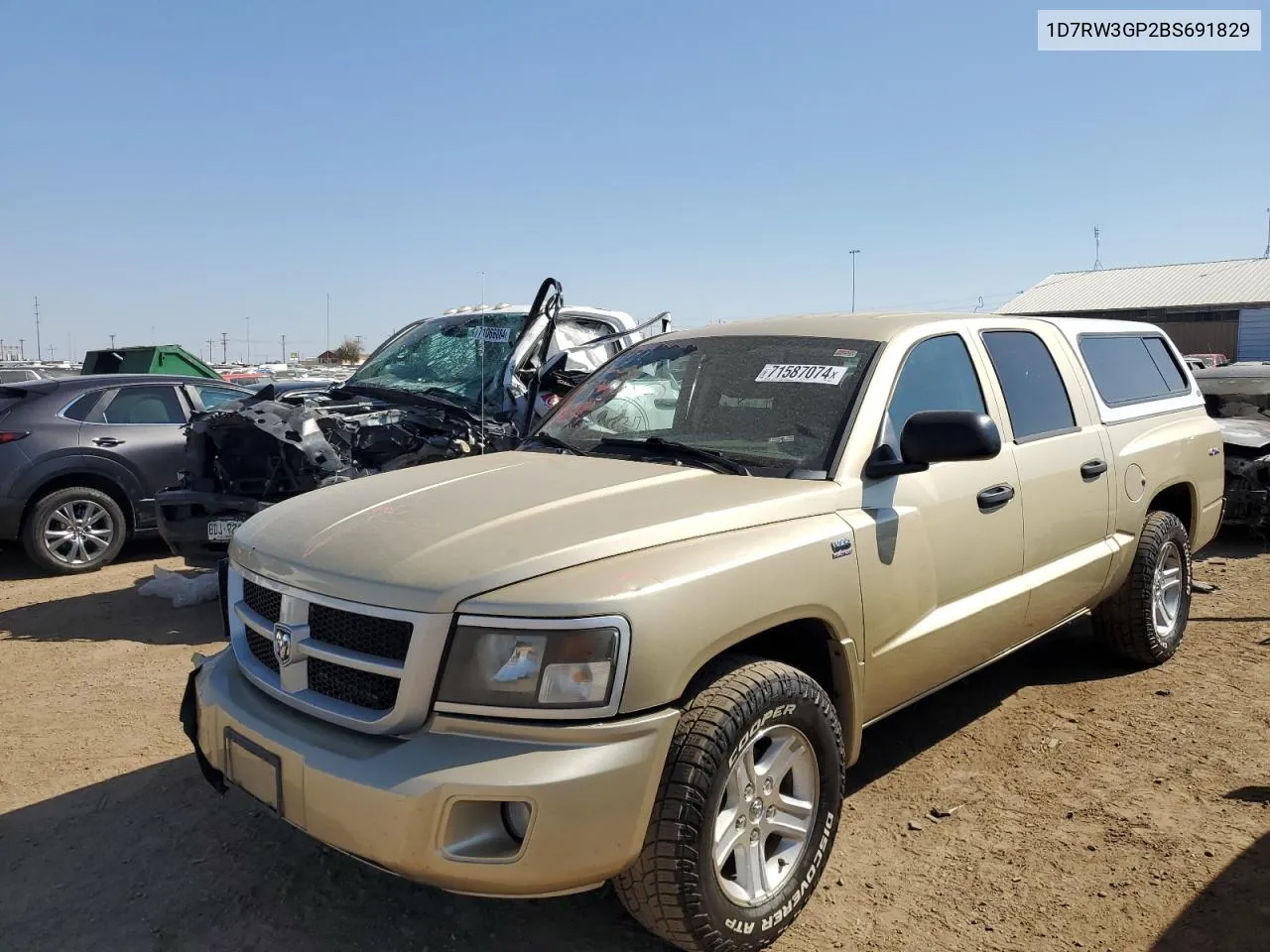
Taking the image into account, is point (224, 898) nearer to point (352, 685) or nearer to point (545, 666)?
point (352, 685)

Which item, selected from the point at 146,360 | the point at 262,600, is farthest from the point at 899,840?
the point at 146,360

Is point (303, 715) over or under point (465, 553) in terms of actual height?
under

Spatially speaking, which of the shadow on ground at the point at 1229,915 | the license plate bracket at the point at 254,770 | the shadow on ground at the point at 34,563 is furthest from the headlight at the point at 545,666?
the shadow on ground at the point at 34,563

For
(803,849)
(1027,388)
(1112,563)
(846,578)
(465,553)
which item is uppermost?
(1027,388)

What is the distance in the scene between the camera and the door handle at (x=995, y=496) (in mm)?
3697

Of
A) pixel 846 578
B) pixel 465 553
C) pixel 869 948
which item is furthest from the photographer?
pixel 846 578

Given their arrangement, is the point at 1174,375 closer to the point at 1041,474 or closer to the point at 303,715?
the point at 1041,474

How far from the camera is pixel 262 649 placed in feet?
9.73

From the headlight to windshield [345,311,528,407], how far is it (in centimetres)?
453

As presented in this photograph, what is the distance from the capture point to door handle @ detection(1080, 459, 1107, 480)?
4.40 meters

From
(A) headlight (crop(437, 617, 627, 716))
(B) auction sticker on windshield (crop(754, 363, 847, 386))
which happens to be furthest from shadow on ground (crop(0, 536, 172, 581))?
(A) headlight (crop(437, 617, 627, 716))

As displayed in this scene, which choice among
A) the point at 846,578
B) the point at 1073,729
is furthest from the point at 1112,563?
the point at 846,578

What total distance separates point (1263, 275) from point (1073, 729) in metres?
52.2

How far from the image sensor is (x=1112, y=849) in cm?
337
